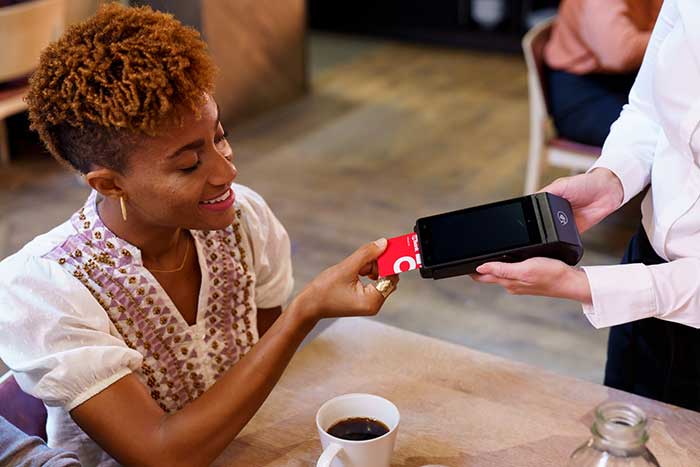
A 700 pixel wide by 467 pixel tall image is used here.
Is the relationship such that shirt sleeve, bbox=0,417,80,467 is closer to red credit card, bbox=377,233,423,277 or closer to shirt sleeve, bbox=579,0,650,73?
red credit card, bbox=377,233,423,277

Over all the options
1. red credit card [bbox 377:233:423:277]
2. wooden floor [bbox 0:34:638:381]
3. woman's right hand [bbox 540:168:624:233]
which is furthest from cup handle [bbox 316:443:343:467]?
wooden floor [bbox 0:34:638:381]

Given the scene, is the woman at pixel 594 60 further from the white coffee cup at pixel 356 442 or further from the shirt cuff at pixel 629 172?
the white coffee cup at pixel 356 442

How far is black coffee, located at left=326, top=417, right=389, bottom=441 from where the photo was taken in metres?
1.08

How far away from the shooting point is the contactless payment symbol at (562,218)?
3.74 feet

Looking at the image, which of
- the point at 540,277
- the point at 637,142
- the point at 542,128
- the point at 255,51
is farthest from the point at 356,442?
the point at 255,51

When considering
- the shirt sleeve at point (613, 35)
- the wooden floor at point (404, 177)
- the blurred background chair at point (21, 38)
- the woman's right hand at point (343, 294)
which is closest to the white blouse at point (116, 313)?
the woman's right hand at point (343, 294)

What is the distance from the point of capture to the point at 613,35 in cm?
287

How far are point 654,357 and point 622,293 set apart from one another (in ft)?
0.91

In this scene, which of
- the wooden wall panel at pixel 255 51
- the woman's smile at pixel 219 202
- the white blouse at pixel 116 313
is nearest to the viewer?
the white blouse at pixel 116 313

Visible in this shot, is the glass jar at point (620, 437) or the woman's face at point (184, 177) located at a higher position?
the woman's face at point (184, 177)

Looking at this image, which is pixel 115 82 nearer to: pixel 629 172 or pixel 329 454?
pixel 329 454

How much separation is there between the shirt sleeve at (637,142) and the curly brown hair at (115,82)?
2.06ft

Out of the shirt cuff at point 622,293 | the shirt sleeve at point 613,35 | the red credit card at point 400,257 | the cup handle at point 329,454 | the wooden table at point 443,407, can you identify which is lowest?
the shirt sleeve at point 613,35

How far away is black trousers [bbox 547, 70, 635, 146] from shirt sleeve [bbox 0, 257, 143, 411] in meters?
2.19
